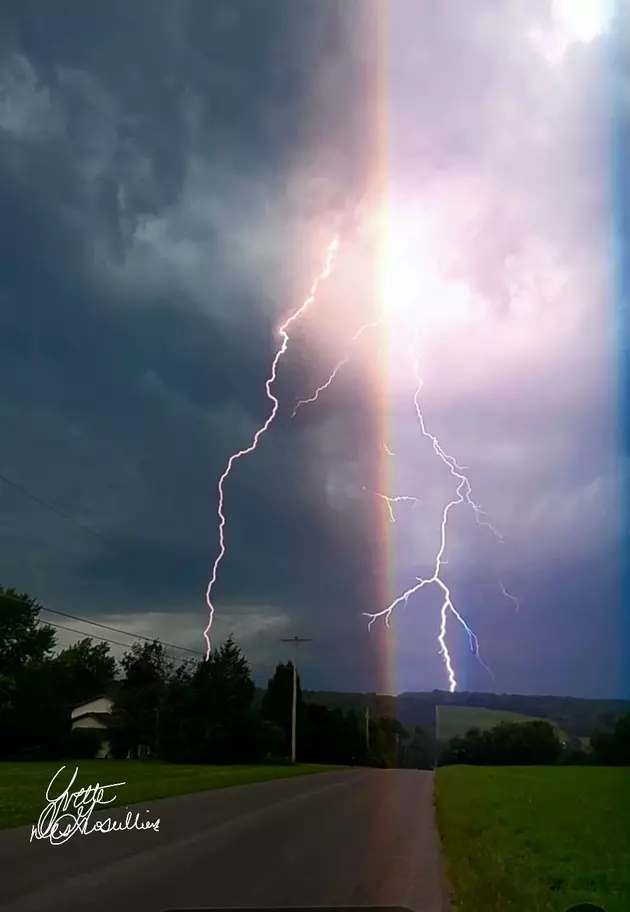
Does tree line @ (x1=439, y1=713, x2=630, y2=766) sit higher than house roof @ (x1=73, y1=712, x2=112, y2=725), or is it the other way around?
house roof @ (x1=73, y1=712, x2=112, y2=725)

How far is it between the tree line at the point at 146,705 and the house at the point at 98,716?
1.45 ft

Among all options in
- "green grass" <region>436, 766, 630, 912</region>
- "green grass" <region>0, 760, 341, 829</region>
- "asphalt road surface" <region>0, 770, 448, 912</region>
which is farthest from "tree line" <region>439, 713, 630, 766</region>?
"green grass" <region>0, 760, 341, 829</region>

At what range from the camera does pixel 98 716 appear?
176 ft

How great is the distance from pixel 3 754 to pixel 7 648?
2223cm

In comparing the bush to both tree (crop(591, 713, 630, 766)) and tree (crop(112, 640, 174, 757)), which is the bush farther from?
tree (crop(591, 713, 630, 766))

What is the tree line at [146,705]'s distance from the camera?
49.7m

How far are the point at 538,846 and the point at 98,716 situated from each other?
4169 centimetres

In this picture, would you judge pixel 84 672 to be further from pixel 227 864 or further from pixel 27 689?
pixel 227 864

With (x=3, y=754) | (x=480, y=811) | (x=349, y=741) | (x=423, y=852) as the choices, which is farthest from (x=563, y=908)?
(x=349, y=741)

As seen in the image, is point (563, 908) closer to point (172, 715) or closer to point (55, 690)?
point (172, 715)
